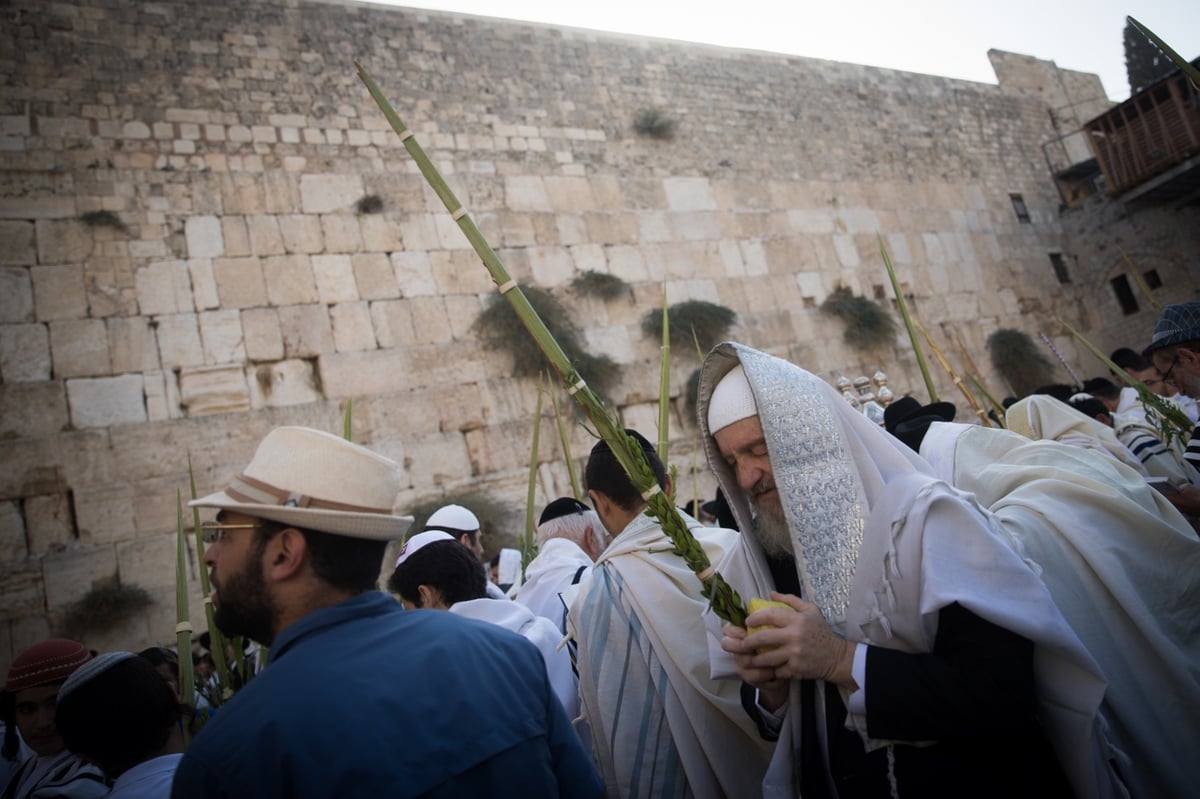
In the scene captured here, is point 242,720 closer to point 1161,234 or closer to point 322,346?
point 322,346

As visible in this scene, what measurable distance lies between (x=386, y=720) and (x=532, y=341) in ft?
23.0

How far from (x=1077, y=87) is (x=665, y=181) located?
32.6 ft

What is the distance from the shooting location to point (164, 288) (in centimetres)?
695

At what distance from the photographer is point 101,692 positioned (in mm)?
1944

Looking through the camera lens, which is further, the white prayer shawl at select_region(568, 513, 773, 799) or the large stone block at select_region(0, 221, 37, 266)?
the large stone block at select_region(0, 221, 37, 266)

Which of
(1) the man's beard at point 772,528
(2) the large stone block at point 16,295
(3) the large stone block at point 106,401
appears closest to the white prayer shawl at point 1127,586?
(1) the man's beard at point 772,528

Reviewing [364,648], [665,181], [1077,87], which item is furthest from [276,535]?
[1077,87]

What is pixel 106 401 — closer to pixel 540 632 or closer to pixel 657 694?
pixel 540 632

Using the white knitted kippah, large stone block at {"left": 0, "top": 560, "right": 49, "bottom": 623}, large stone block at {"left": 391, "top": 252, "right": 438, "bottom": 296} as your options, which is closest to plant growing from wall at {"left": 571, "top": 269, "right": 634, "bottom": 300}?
large stone block at {"left": 391, "top": 252, "right": 438, "bottom": 296}

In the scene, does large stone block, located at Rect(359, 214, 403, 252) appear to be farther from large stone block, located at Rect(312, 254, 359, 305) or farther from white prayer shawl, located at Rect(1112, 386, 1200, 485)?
white prayer shawl, located at Rect(1112, 386, 1200, 485)

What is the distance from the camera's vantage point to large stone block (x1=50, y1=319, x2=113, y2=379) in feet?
21.2

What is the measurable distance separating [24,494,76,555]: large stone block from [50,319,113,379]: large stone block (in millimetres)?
1064

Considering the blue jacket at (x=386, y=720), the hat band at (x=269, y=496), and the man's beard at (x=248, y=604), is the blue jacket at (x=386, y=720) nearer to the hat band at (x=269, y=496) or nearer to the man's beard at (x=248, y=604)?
the man's beard at (x=248, y=604)

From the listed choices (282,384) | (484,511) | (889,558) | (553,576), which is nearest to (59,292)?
(282,384)
